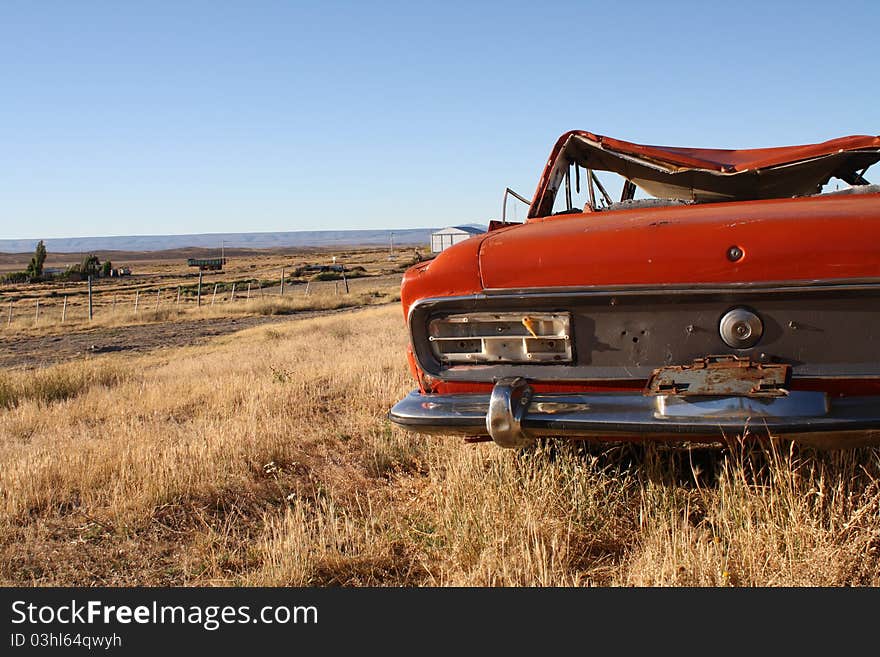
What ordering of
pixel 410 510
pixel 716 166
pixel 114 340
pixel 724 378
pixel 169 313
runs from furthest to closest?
1. pixel 169 313
2. pixel 114 340
3. pixel 716 166
4. pixel 410 510
5. pixel 724 378

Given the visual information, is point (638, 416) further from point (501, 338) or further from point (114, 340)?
point (114, 340)

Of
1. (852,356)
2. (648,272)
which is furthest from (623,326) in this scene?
(852,356)

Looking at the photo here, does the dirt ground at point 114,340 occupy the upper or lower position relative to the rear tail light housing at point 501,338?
lower

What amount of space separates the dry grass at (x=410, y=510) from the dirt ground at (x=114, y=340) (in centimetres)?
1138

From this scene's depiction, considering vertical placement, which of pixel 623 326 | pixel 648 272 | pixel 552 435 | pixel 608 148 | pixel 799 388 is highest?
pixel 608 148

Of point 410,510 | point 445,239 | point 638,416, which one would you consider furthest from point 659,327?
point 445,239

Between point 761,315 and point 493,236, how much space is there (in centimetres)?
93

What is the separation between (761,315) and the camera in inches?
98.4

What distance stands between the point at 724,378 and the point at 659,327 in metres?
0.28

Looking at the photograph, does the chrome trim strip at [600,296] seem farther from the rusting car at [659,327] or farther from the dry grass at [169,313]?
the dry grass at [169,313]

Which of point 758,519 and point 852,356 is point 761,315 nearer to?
point 852,356

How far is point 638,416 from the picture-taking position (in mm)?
2451

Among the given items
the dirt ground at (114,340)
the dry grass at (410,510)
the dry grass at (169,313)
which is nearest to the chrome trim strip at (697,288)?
the dry grass at (410,510)

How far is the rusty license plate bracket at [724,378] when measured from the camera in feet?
7.82
